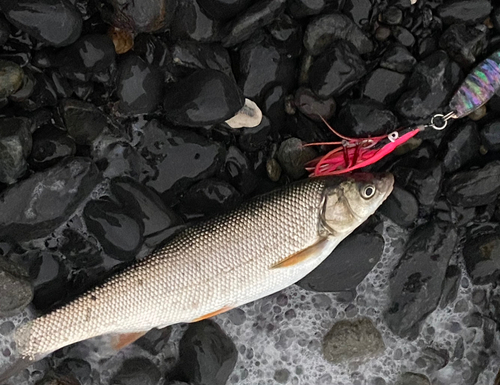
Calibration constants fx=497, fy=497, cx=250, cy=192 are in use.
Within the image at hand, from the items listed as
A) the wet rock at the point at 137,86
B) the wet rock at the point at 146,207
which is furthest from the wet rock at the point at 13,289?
the wet rock at the point at 137,86

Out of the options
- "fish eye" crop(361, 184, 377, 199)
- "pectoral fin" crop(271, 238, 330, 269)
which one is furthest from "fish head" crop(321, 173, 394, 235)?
"pectoral fin" crop(271, 238, 330, 269)

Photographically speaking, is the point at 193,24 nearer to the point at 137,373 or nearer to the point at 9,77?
the point at 9,77

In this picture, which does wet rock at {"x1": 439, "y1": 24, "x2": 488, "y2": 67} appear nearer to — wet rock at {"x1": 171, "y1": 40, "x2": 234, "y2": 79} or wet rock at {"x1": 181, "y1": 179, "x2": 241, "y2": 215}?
wet rock at {"x1": 171, "y1": 40, "x2": 234, "y2": 79}

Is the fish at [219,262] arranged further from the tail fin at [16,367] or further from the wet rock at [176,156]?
the wet rock at [176,156]

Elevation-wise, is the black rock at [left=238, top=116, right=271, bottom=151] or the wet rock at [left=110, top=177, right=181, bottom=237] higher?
the black rock at [left=238, top=116, right=271, bottom=151]

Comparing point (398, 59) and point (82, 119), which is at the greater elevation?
point (398, 59)

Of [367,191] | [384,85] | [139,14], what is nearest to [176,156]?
[139,14]
